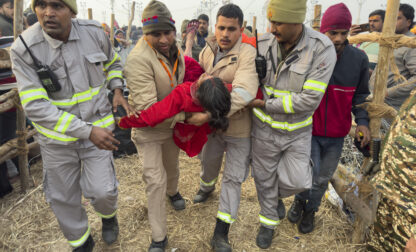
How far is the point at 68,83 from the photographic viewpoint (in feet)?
7.63

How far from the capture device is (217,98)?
234cm

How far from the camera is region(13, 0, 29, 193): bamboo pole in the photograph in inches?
123

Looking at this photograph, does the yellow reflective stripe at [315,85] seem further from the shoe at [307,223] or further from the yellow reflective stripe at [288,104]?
the shoe at [307,223]

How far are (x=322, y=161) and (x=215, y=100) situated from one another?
147 cm

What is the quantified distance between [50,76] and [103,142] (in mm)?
661

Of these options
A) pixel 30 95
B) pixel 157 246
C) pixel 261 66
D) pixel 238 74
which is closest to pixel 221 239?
pixel 157 246

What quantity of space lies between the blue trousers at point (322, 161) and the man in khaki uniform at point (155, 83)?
149cm

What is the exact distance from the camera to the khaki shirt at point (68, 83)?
7.00 ft

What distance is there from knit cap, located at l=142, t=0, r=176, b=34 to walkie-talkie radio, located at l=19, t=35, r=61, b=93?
89cm

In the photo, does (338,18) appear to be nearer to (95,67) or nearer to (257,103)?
(257,103)

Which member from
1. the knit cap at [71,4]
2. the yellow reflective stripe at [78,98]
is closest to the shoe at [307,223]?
the yellow reflective stripe at [78,98]

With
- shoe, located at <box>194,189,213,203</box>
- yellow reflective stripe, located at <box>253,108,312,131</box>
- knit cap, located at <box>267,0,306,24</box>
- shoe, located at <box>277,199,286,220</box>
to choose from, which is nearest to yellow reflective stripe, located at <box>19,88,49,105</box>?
yellow reflective stripe, located at <box>253,108,312,131</box>

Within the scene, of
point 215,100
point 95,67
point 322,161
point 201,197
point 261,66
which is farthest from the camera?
point 201,197

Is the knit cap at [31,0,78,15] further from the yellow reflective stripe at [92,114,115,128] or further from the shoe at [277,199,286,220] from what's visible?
the shoe at [277,199,286,220]
